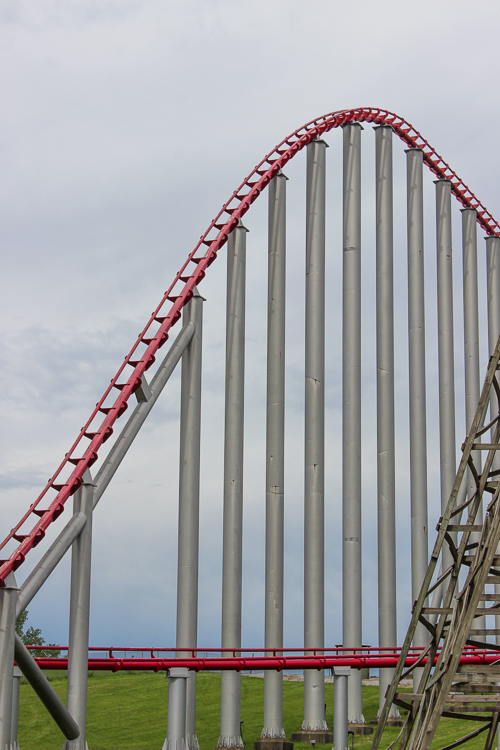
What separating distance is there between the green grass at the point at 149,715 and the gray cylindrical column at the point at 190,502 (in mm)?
3534

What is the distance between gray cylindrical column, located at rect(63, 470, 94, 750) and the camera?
1511 centimetres

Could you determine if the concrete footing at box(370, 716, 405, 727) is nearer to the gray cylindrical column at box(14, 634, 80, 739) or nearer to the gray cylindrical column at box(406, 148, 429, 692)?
the gray cylindrical column at box(406, 148, 429, 692)

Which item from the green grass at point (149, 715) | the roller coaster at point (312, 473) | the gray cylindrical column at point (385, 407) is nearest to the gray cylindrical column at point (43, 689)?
the roller coaster at point (312, 473)

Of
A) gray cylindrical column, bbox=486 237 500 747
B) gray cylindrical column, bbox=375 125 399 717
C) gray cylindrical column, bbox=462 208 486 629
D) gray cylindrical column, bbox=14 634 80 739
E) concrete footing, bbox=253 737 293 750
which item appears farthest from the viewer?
gray cylindrical column, bbox=486 237 500 747

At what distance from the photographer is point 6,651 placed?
1341 cm

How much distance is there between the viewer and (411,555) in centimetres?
2412

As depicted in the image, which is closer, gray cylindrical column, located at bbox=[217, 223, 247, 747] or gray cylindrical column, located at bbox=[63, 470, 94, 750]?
gray cylindrical column, located at bbox=[63, 470, 94, 750]

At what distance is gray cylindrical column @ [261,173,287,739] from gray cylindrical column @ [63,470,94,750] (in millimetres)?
5662

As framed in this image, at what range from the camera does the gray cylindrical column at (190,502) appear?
18406mm

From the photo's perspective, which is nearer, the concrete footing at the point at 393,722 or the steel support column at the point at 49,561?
the steel support column at the point at 49,561

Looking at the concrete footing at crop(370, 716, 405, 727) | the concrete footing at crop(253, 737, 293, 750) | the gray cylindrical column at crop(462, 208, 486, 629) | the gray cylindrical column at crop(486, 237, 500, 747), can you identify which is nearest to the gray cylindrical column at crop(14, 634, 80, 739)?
the concrete footing at crop(253, 737, 293, 750)

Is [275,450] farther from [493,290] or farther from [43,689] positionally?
[493,290]

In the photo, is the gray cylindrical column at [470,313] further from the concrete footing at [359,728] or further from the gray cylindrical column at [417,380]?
the concrete footing at [359,728]

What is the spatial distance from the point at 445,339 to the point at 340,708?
41.5ft
